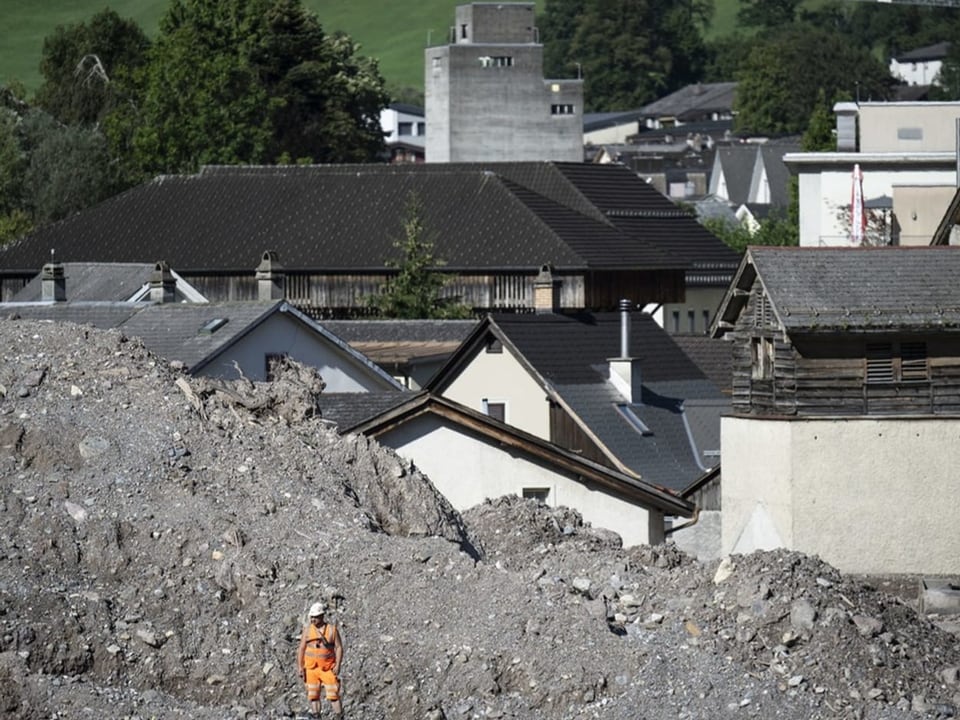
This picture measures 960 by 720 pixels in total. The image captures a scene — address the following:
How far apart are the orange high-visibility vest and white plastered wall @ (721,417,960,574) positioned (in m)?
16.8

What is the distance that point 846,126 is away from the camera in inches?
3164

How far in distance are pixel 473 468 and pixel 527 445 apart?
961 millimetres

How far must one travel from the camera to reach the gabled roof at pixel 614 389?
150 ft

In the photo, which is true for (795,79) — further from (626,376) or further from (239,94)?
(626,376)

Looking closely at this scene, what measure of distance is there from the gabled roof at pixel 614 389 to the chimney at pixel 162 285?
4.86m

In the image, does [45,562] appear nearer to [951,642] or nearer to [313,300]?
[951,642]

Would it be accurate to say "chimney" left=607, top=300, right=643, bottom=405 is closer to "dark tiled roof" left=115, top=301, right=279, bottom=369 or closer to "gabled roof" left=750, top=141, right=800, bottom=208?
"dark tiled roof" left=115, top=301, right=279, bottom=369

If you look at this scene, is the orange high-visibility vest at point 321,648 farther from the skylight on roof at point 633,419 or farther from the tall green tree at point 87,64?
the tall green tree at point 87,64

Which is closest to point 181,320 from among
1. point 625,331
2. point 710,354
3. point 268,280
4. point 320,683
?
point 268,280

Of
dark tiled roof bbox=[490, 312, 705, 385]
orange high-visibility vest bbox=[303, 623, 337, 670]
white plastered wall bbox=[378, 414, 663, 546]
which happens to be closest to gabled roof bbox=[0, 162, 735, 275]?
dark tiled roof bbox=[490, 312, 705, 385]

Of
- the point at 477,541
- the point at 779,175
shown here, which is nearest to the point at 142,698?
the point at 477,541

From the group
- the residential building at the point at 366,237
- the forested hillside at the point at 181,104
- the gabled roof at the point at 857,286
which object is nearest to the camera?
→ the gabled roof at the point at 857,286

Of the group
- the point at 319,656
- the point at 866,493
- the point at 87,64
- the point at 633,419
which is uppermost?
the point at 87,64

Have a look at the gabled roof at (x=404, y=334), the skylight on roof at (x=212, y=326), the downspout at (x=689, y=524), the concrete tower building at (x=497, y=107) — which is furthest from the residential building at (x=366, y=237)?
the concrete tower building at (x=497, y=107)
